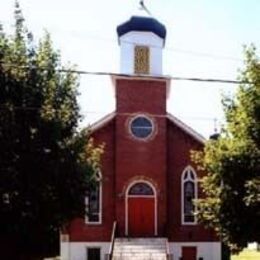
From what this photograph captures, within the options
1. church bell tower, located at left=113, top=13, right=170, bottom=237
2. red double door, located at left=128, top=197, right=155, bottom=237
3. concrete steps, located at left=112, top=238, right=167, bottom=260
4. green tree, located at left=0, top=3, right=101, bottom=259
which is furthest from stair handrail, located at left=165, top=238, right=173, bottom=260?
green tree, located at left=0, top=3, right=101, bottom=259

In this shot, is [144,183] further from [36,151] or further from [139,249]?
[36,151]

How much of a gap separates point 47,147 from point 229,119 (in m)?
6.60

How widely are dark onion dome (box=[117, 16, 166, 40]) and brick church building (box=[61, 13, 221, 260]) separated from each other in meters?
2.29

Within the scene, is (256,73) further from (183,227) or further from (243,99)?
(183,227)

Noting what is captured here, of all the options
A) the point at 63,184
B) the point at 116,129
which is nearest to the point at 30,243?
the point at 63,184

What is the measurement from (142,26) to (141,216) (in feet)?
33.3

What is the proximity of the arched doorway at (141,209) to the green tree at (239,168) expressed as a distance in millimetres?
13338

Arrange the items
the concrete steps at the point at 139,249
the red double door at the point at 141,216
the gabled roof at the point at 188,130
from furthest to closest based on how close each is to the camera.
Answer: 1. the gabled roof at the point at 188,130
2. the red double door at the point at 141,216
3. the concrete steps at the point at 139,249

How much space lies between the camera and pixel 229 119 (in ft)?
77.0

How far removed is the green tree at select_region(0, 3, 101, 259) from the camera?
1936cm

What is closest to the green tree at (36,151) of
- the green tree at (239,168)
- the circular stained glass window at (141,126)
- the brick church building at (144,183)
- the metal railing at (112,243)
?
the green tree at (239,168)

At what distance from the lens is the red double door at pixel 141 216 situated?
119 feet

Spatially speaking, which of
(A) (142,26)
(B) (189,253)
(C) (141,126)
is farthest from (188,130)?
(B) (189,253)

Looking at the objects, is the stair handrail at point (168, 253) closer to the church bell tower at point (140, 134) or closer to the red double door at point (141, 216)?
the church bell tower at point (140, 134)
